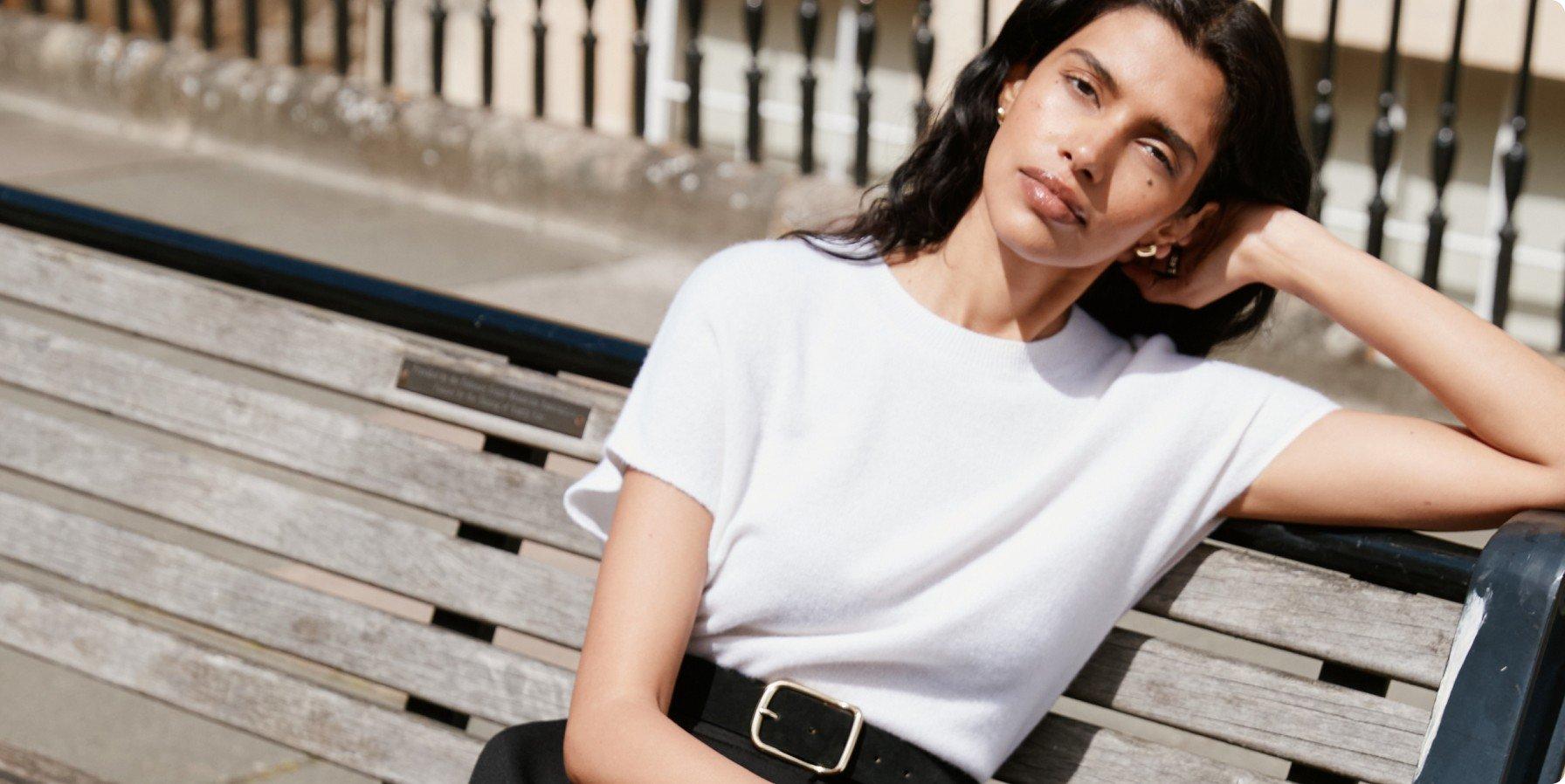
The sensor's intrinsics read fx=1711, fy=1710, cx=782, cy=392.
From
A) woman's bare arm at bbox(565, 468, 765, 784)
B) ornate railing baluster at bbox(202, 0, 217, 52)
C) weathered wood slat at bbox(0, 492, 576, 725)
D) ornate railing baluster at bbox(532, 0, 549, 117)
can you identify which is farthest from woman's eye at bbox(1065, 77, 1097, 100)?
ornate railing baluster at bbox(202, 0, 217, 52)

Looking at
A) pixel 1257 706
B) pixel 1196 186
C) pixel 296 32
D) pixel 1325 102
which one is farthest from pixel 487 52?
pixel 1257 706

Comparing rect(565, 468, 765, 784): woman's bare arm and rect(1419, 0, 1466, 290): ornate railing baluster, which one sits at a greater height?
rect(565, 468, 765, 784): woman's bare arm

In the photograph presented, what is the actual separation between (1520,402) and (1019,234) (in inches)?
25.6

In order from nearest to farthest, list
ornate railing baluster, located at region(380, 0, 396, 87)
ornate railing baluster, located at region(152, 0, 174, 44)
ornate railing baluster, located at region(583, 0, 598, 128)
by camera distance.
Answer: ornate railing baluster, located at region(583, 0, 598, 128) → ornate railing baluster, located at region(380, 0, 396, 87) → ornate railing baluster, located at region(152, 0, 174, 44)

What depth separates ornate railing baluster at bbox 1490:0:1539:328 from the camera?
16.4 feet

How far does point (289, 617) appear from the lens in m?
2.79

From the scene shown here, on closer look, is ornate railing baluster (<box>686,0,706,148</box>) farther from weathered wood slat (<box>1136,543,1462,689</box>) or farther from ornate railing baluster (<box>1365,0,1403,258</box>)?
weathered wood slat (<box>1136,543,1462,689</box>)

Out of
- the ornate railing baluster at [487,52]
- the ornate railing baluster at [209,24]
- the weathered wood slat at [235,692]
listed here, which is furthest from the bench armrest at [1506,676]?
the ornate railing baluster at [209,24]

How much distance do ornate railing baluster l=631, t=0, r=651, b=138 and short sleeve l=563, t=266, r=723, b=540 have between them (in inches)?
163

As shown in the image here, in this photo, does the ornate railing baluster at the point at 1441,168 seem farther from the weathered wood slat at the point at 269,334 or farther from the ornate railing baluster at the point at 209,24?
the ornate railing baluster at the point at 209,24

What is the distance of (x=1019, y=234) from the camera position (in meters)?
2.13

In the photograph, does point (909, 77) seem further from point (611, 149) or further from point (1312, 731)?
point (1312, 731)

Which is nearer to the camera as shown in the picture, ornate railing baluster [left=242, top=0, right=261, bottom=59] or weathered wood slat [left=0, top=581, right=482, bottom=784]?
weathered wood slat [left=0, top=581, right=482, bottom=784]

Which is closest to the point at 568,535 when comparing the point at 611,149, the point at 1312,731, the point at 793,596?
the point at 793,596
